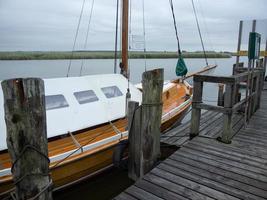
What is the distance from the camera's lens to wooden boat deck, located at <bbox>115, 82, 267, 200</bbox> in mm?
3084

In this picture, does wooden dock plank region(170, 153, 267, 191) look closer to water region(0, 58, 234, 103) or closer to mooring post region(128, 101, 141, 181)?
mooring post region(128, 101, 141, 181)

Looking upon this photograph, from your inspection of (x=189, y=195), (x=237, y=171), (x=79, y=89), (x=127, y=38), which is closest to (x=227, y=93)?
(x=237, y=171)

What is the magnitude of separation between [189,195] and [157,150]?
1217 mm

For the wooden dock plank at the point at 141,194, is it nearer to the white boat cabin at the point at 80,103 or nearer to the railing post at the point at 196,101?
the railing post at the point at 196,101

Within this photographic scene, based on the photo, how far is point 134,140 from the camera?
4.21m

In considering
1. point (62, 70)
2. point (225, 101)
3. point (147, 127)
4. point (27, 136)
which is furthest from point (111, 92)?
point (62, 70)

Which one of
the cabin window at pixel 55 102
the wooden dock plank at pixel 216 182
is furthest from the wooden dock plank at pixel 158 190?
the cabin window at pixel 55 102

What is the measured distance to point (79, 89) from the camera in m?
6.09

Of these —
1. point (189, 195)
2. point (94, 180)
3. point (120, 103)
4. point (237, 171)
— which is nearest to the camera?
point (189, 195)

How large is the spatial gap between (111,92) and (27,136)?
4.48 metres

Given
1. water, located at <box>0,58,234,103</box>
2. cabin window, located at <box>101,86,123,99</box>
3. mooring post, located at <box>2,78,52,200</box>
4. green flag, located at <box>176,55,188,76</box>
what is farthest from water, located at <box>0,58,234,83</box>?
mooring post, located at <box>2,78,52,200</box>

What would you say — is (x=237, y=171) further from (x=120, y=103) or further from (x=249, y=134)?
(x=120, y=103)

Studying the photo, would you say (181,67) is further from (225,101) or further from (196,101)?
(225,101)

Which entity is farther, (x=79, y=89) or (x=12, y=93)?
(x=79, y=89)
